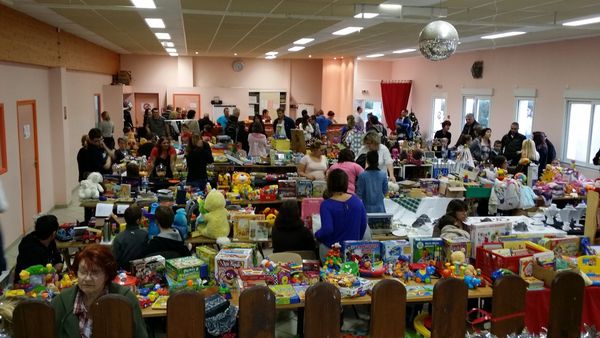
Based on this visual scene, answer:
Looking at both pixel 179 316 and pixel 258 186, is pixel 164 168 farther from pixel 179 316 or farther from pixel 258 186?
pixel 179 316

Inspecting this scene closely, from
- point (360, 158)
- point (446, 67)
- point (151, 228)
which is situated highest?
point (446, 67)

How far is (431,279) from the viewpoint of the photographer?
4.00 m

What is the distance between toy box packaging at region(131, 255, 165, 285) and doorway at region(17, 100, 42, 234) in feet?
17.1

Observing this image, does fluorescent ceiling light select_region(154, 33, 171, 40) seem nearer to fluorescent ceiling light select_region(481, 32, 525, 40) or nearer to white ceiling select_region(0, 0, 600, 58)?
white ceiling select_region(0, 0, 600, 58)

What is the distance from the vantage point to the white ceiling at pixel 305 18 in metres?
7.12

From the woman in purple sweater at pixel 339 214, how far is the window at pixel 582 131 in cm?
793

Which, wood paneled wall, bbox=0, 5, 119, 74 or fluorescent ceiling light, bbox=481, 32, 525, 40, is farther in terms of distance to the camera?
fluorescent ceiling light, bbox=481, 32, 525, 40

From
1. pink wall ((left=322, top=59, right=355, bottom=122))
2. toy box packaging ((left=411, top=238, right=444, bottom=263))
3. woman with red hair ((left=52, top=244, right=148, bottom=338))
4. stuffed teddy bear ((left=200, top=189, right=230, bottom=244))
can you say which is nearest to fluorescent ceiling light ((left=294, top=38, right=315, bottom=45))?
pink wall ((left=322, top=59, right=355, bottom=122))

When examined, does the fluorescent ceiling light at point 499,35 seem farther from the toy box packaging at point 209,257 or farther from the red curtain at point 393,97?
the toy box packaging at point 209,257

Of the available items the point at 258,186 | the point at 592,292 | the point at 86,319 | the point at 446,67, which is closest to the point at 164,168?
the point at 258,186

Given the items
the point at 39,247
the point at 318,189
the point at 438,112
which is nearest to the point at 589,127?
the point at 318,189

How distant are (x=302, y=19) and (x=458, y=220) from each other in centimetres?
492

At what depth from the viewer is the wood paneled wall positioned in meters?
7.21

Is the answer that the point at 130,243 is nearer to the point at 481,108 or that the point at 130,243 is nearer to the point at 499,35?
the point at 499,35
